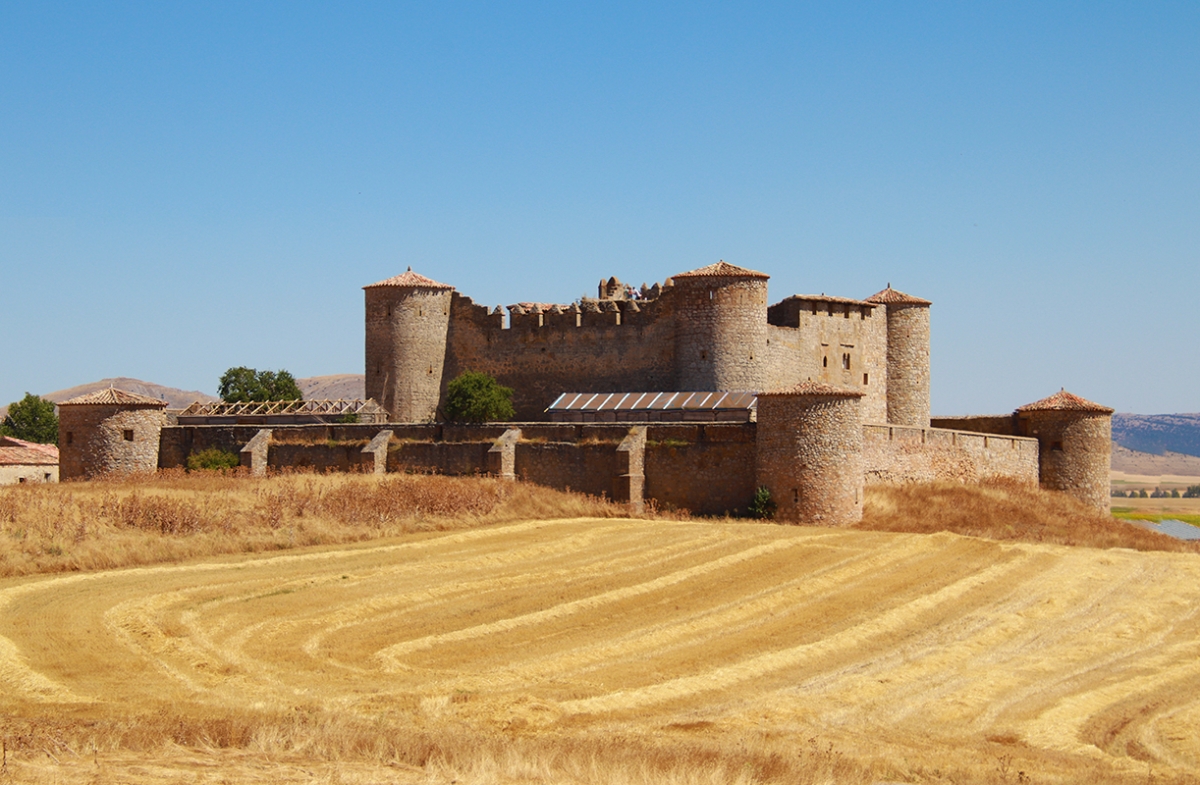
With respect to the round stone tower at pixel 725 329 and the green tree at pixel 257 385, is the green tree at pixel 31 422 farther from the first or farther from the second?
the round stone tower at pixel 725 329

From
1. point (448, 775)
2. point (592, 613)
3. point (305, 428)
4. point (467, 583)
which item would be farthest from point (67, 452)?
point (448, 775)

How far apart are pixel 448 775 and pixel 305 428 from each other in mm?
25852

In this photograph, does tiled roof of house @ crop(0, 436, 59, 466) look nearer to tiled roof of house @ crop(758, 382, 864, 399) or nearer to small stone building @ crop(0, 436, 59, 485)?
small stone building @ crop(0, 436, 59, 485)

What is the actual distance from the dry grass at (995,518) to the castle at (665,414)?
879 mm

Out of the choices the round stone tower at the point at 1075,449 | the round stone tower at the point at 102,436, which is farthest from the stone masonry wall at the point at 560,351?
the round stone tower at the point at 1075,449

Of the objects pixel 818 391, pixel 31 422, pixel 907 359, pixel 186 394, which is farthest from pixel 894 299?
pixel 186 394

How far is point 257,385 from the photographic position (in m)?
45.5

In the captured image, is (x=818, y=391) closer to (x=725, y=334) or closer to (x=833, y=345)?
(x=725, y=334)

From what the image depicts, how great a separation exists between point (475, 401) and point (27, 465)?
1779cm

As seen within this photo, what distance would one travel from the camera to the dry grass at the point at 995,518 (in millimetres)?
27922

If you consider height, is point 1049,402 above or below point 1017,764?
above

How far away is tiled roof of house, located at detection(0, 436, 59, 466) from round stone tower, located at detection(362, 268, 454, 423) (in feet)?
40.8

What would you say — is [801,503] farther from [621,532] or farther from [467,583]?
[467,583]

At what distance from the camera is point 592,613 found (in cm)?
1798
